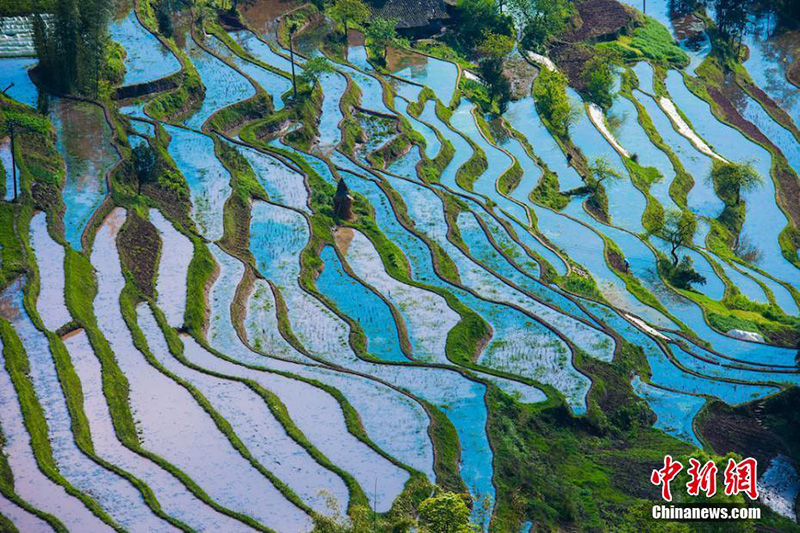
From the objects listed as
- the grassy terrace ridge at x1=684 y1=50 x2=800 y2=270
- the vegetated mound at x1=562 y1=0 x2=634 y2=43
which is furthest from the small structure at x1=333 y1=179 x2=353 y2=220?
the vegetated mound at x1=562 y1=0 x2=634 y2=43

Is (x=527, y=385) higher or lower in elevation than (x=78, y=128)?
lower

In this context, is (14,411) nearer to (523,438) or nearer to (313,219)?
(523,438)

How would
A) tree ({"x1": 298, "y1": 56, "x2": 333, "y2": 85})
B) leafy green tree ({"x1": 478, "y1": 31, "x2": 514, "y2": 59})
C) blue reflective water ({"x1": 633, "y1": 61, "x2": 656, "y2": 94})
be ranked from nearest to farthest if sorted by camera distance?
tree ({"x1": 298, "y1": 56, "x2": 333, "y2": 85}), leafy green tree ({"x1": 478, "y1": 31, "x2": 514, "y2": 59}), blue reflective water ({"x1": 633, "y1": 61, "x2": 656, "y2": 94})

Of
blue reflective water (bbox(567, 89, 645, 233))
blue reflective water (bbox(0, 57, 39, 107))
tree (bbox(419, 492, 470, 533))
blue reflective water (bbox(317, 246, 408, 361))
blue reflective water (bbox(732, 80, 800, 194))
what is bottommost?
blue reflective water (bbox(732, 80, 800, 194))

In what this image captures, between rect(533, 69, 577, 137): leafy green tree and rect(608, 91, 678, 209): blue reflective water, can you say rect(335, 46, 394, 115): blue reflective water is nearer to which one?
rect(533, 69, 577, 137): leafy green tree

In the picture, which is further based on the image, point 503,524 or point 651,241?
point 651,241

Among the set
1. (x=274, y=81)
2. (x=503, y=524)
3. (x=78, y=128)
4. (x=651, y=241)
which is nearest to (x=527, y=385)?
(x=503, y=524)
